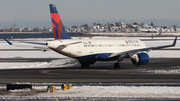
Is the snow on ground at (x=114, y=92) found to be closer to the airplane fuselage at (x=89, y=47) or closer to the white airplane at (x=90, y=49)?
the airplane fuselage at (x=89, y=47)

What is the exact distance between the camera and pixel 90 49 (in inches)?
1356

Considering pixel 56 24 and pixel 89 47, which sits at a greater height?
pixel 56 24

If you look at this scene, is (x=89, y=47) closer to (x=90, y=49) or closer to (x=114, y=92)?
(x=90, y=49)

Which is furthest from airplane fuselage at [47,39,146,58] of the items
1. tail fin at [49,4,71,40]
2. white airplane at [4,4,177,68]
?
tail fin at [49,4,71,40]

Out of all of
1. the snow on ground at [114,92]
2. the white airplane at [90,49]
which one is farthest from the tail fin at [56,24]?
the snow on ground at [114,92]

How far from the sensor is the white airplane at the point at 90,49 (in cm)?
3262

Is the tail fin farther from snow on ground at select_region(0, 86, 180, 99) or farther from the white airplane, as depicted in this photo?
snow on ground at select_region(0, 86, 180, 99)

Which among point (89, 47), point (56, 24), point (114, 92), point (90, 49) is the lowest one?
point (114, 92)

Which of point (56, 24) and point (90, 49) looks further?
point (90, 49)

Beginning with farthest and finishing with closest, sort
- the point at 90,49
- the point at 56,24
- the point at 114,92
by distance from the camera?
the point at 90,49
the point at 56,24
the point at 114,92

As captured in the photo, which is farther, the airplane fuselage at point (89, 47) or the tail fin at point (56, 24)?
the tail fin at point (56, 24)

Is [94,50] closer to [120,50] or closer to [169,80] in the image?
[120,50]

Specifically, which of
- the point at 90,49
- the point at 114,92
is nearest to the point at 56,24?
the point at 90,49

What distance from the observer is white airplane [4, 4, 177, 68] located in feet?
107
